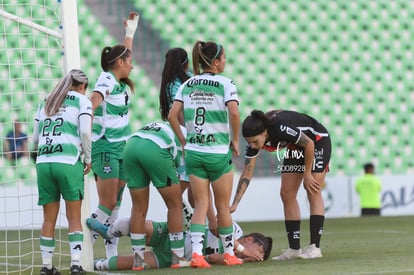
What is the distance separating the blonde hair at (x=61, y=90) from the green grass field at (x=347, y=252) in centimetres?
135

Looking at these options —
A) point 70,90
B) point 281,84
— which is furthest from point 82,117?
point 281,84

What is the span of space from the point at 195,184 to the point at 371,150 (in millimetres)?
12711

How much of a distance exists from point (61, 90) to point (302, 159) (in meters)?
2.19

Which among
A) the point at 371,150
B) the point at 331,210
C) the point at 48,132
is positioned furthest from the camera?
the point at 371,150

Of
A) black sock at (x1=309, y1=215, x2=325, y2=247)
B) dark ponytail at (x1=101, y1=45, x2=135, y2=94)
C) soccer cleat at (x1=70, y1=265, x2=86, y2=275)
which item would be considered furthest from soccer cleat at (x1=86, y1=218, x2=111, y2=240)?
black sock at (x1=309, y1=215, x2=325, y2=247)

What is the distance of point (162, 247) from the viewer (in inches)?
311

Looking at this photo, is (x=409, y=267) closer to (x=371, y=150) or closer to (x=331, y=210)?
(x=331, y=210)

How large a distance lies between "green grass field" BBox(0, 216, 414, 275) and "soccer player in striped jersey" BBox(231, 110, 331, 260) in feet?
1.06

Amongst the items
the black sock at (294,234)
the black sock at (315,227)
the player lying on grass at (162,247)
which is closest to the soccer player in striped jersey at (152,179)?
the player lying on grass at (162,247)

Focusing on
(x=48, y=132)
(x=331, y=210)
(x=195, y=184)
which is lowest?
(x=331, y=210)

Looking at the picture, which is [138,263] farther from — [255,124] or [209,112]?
[255,124]

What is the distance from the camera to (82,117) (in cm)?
708

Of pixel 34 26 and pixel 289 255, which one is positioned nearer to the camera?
pixel 34 26

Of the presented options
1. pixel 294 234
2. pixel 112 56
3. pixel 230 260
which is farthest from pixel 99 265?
pixel 112 56
